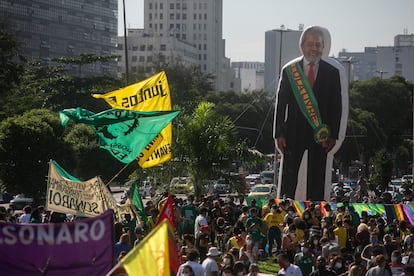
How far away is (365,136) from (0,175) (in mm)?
49404

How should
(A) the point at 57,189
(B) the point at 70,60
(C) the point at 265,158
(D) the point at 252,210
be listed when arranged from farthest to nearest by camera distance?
(B) the point at 70,60
(C) the point at 265,158
(D) the point at 252,210
(A) the point at 57,189

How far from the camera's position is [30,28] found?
13738 centimetres

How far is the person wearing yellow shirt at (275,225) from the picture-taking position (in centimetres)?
2328

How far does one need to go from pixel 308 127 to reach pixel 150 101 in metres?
9.58

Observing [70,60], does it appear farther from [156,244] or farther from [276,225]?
[156,244]

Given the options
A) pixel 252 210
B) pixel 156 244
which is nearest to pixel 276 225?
pixel 252 210

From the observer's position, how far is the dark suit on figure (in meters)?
32.0

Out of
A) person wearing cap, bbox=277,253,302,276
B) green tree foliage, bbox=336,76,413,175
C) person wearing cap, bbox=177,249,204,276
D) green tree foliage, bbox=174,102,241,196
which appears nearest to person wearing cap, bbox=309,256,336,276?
person wearing cap, bbox=277,253,302,276

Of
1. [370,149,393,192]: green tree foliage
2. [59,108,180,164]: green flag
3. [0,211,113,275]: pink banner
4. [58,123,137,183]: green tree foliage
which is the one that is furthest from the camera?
[370,149,393,192]: green tree foliage

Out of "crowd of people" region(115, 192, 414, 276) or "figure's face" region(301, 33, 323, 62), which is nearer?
"crowd of people" region(115, 192, 414, 276)

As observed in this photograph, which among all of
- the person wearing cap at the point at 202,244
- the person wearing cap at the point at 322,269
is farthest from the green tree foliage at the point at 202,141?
the person wearing cap at the point at 322,269

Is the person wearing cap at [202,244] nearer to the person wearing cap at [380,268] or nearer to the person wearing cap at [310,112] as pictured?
the person wearing cap at [380,268]

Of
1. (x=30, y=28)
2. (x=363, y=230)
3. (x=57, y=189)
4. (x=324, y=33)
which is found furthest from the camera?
(x=30, y=28)

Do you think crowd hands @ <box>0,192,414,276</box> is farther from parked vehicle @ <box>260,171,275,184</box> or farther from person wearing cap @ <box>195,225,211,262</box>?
parked vehicle @ <box>260,171,275,184</box>
